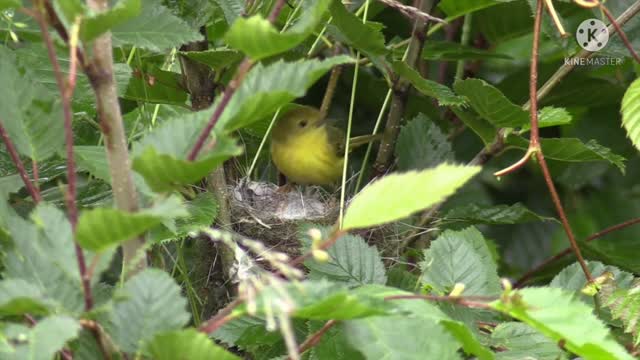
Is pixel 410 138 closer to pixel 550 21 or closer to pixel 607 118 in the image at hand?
pixel 550 21

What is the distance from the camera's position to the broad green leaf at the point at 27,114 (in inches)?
52.3

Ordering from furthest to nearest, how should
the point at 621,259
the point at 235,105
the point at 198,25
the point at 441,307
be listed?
the point at 621,259 < the point at 198,25 < the point at 441,307 < the point at 235,105

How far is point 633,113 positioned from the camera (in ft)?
6.62

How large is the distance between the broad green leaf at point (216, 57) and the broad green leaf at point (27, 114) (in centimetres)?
58

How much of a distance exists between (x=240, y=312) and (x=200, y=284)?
1.23 m

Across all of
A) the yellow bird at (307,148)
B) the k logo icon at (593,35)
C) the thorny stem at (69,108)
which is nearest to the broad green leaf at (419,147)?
the k logo icon at (593,35)

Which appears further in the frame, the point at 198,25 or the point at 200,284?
the point at 200,284

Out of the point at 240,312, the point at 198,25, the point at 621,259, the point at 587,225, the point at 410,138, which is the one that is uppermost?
the point at 198,25

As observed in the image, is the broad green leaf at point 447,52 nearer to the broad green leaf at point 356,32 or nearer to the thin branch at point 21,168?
the broad green leaf at point 356,32

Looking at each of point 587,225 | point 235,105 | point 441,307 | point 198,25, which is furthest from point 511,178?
point 235,105

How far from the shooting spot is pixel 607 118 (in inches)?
130

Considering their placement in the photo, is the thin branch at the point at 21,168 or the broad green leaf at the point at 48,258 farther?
the thin branch at the point at 21,168

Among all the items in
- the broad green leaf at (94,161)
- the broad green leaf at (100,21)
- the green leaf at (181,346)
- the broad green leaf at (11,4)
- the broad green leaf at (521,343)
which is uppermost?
the broad green leaf at (100,21)

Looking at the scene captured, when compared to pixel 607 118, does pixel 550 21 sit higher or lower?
higher
